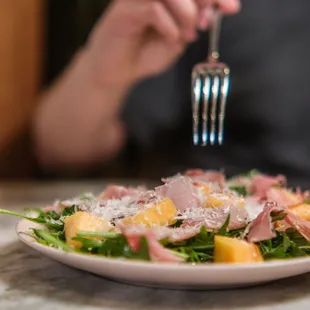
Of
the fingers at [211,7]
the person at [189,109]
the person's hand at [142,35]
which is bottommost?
the person at [189,109]

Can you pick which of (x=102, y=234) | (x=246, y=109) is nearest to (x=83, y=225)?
(x=102, y=234)

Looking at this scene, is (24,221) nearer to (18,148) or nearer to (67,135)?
(67,135)

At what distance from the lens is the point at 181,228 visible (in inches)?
26.2

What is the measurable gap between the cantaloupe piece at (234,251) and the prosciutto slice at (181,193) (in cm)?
8

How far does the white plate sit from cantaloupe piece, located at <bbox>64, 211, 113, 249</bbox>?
38 millimetres

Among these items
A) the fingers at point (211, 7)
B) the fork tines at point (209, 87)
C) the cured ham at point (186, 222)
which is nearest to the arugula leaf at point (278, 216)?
the cured ham at point (186, 222)

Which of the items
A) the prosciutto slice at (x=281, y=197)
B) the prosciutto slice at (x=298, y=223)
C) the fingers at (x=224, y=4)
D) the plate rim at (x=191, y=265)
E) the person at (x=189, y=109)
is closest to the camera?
the plate rim at (x=191, y=265)

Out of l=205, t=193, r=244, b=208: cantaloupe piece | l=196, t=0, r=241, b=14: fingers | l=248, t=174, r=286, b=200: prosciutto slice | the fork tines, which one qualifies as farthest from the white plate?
l=196, t=0, r=241, b=14: fingers

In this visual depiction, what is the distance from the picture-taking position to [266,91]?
1.96 m

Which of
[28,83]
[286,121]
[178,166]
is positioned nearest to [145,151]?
[178,166]

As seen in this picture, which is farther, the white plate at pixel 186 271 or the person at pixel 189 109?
the person at pixel 189 109

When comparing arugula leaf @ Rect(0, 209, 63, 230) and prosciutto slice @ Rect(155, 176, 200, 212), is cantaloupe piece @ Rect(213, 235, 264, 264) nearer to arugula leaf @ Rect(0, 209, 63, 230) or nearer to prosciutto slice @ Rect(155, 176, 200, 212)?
prosciutto slice @ Rect(155, 176, 200, 212)

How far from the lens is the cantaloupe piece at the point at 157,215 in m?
0.67

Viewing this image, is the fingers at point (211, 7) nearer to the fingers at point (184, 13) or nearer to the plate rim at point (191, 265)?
the fingers at point (184, 13)
